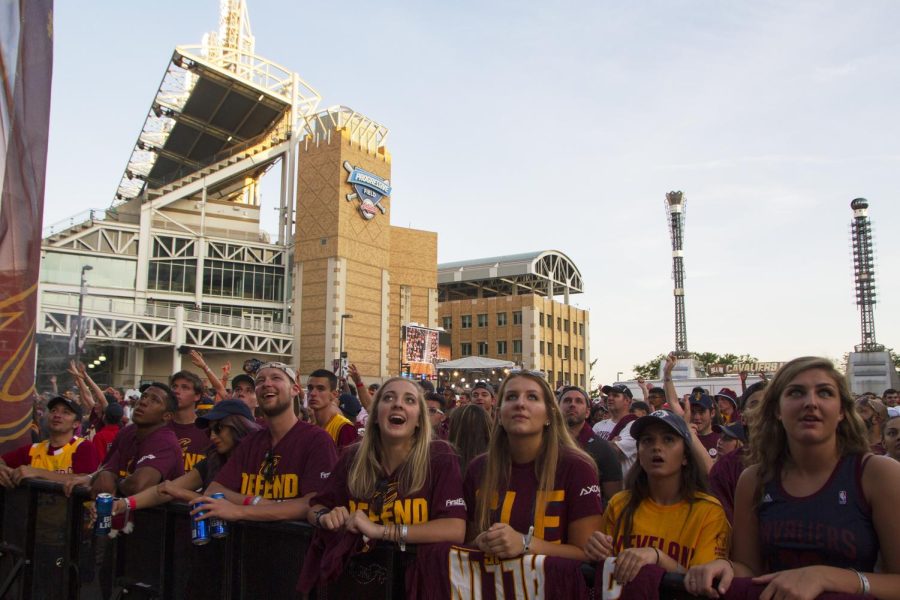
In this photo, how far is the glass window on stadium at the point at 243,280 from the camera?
45.8m

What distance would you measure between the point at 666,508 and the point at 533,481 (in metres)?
0.65

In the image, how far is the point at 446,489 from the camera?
3566 mm

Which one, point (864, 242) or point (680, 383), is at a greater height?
point (864, 242)

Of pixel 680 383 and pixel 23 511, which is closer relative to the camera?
pixel 23 511

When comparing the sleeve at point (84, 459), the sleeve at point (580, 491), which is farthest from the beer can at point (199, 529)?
the sleeve at point (84, 459)

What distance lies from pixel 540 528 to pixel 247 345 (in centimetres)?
4327

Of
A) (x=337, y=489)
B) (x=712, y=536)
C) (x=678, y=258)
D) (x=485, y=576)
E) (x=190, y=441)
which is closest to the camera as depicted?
(x=712, y=536)

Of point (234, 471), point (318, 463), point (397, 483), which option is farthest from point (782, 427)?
point (234, 471)

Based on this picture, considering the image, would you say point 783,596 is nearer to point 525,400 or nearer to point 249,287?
point 525,400

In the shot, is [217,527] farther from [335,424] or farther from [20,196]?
[20,196]

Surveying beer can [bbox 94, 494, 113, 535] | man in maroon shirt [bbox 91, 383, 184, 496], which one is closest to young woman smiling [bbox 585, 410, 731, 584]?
beer can [bbox 94, 494, 113, 535]

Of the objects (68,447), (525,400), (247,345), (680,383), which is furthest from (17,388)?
(247,345)

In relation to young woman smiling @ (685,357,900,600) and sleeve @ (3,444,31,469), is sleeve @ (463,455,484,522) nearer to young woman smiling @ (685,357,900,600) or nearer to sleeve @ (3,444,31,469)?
young woman smiling @ (685,357,900,600)

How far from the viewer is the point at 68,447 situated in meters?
6.35
